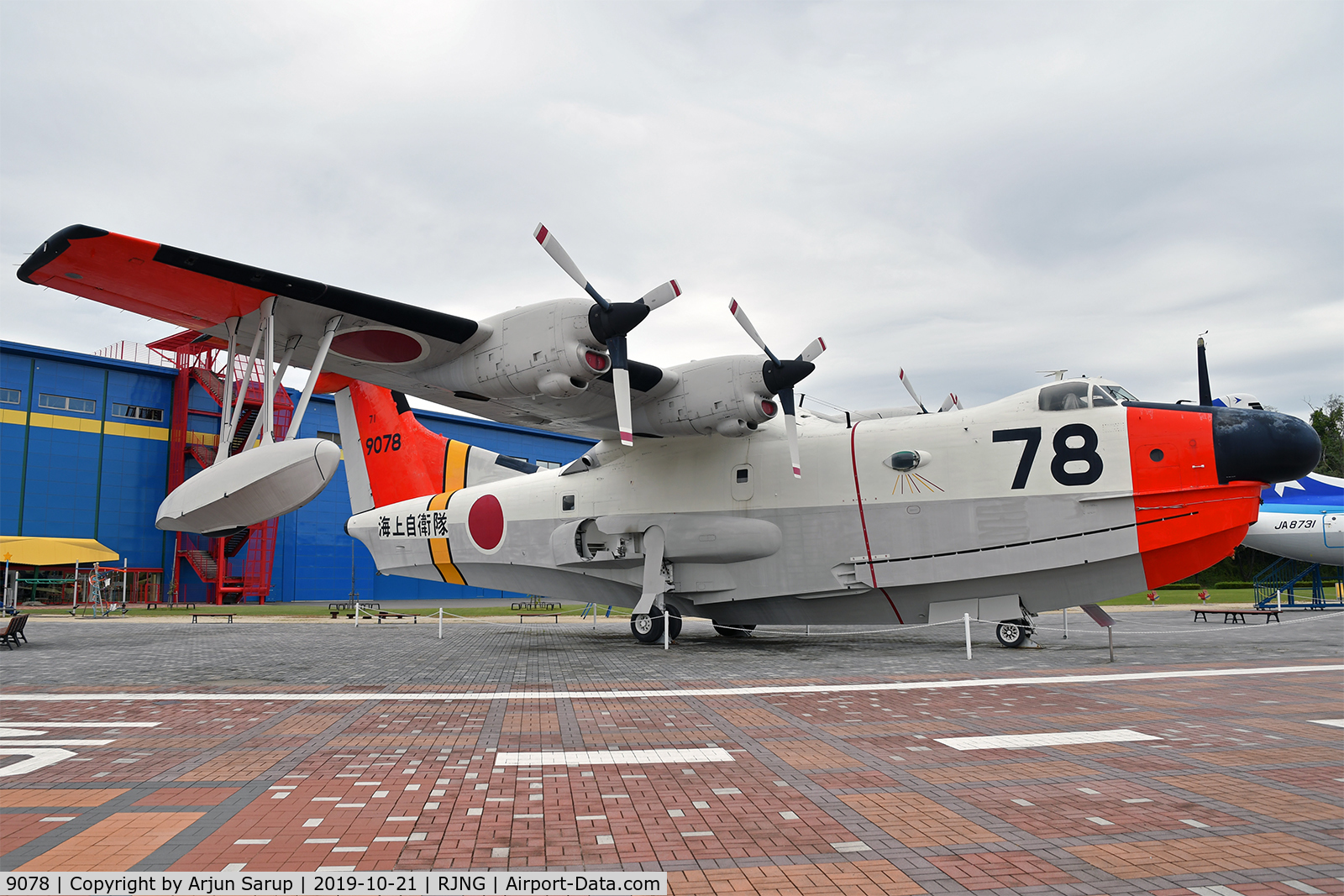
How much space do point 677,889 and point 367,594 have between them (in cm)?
4689

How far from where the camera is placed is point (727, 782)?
5113 mm

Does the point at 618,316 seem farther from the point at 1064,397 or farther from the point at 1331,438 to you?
the point at 1331,438

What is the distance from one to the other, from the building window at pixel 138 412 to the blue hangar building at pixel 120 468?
0.14 feet

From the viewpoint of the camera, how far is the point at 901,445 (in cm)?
1383

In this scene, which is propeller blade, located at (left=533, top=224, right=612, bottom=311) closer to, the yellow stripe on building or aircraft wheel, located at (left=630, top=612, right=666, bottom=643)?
aircraft wheel, located at (left=630, top=612, right=666, bottom=643)

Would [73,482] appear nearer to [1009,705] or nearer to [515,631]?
[515,631]

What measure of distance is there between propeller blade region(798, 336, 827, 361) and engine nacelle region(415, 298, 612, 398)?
360cm

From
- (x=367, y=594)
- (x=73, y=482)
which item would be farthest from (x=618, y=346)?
(x=367, y=594)

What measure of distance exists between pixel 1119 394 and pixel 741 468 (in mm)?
6594

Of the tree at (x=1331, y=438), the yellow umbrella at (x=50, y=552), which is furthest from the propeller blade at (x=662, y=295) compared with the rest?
the tree at (x=1331, y=438)

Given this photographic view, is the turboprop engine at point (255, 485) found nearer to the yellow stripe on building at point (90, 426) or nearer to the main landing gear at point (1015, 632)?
the main landing gear at point (1015, 632)

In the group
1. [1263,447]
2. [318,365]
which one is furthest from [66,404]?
[1263,447]

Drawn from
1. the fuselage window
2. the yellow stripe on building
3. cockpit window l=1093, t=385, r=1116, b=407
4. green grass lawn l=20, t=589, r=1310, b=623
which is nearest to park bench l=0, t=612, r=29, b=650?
green grass lawn l=20, t=589, r=1310, b=623

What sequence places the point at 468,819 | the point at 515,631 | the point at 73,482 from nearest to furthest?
the point at 468,819, the point at 515,631, the point at 73,482
